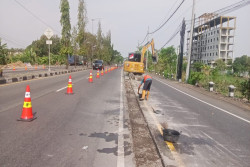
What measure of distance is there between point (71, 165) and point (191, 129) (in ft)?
12.0

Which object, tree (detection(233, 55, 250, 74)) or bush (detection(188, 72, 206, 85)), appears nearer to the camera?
bush (detection(188, 72, 206, 85))

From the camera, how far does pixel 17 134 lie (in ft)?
14.8

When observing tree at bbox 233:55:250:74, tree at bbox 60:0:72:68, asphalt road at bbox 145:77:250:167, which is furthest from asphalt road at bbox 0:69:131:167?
tree at bbox 233:55:250:74

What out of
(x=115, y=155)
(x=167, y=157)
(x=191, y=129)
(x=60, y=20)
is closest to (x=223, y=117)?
(x=191, y=129)

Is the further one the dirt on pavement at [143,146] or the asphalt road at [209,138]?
the asphalt road at [209,138]

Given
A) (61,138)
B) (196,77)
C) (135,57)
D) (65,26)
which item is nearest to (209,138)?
(61,138)

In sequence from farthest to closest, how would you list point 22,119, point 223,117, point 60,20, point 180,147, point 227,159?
point 60,20 → point 223,117 → point 22,119 → point 180,147 → point 227,159

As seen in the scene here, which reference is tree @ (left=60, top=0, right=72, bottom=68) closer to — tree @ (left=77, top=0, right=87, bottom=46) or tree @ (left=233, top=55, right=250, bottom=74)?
tree @ (left=77, top=0, right=87, bottom=46)

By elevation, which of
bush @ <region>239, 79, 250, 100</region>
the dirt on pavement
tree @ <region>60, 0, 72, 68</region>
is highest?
tree @ <region>60, 0, 72, 68</region>

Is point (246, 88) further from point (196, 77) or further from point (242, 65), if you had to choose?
point (242, 65)

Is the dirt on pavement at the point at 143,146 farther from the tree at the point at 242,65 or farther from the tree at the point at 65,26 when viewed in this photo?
the tree at the point at 242,65

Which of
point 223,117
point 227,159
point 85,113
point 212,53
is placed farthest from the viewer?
point 212,53

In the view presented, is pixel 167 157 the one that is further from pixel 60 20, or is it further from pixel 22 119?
pixel 60 20

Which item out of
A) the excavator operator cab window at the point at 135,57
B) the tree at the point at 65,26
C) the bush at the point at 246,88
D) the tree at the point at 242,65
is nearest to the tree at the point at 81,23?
the tree at the point at 65,26
